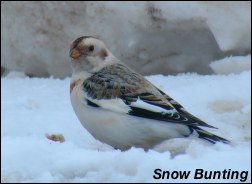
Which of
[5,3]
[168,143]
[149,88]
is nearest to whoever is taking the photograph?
[168,143]

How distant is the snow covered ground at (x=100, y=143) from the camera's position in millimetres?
3840

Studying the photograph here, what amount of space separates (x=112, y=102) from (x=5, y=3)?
9.86 feet

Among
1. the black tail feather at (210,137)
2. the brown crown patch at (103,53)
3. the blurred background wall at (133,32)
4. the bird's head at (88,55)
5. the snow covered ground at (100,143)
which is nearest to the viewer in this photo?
the snow covered ground at (100,143)

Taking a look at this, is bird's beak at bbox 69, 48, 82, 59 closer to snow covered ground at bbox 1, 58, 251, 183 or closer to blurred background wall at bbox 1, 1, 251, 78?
snow covered ground at bbox 1, 58, 251, 183

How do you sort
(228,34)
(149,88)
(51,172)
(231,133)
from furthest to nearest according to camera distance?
(228,34) → (231,133) → (149,88) → (51,172)

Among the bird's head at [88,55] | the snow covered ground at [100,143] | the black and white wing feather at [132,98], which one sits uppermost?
the bird's head at [88,55]

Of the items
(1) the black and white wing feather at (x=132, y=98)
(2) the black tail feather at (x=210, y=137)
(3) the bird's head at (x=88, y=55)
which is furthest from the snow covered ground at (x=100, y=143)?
(3) the bird's head at (x=88, y=55)

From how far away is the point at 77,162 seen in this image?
3918 millimetres

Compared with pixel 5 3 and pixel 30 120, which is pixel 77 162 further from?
pixel 5 3

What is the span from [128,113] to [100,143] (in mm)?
541

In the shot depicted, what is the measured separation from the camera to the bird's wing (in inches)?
194

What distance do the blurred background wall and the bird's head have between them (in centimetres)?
184

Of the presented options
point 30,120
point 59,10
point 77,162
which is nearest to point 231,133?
point 30,120

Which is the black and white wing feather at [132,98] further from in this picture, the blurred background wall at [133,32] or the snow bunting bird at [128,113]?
the blurred background wall at [133,32]
